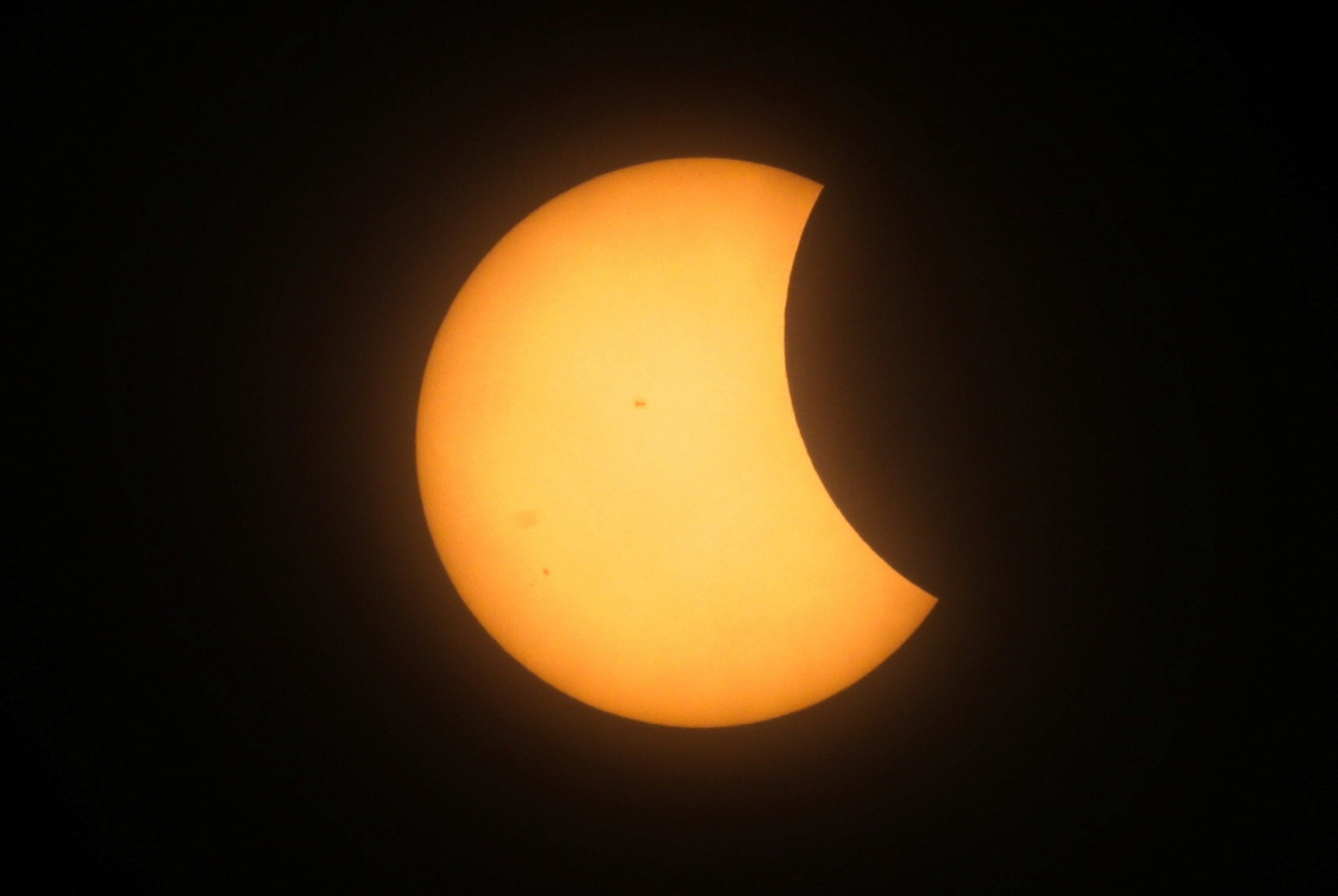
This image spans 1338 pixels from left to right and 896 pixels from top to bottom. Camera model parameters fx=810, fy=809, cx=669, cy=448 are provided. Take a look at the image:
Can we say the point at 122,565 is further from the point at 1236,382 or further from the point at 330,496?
the point at 1236,382

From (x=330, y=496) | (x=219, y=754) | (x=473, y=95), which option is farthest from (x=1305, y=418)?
(x=219, y=754)

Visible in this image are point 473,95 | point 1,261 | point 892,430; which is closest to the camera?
point 892,430

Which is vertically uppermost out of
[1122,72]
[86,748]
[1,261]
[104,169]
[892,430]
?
[1122,72]
